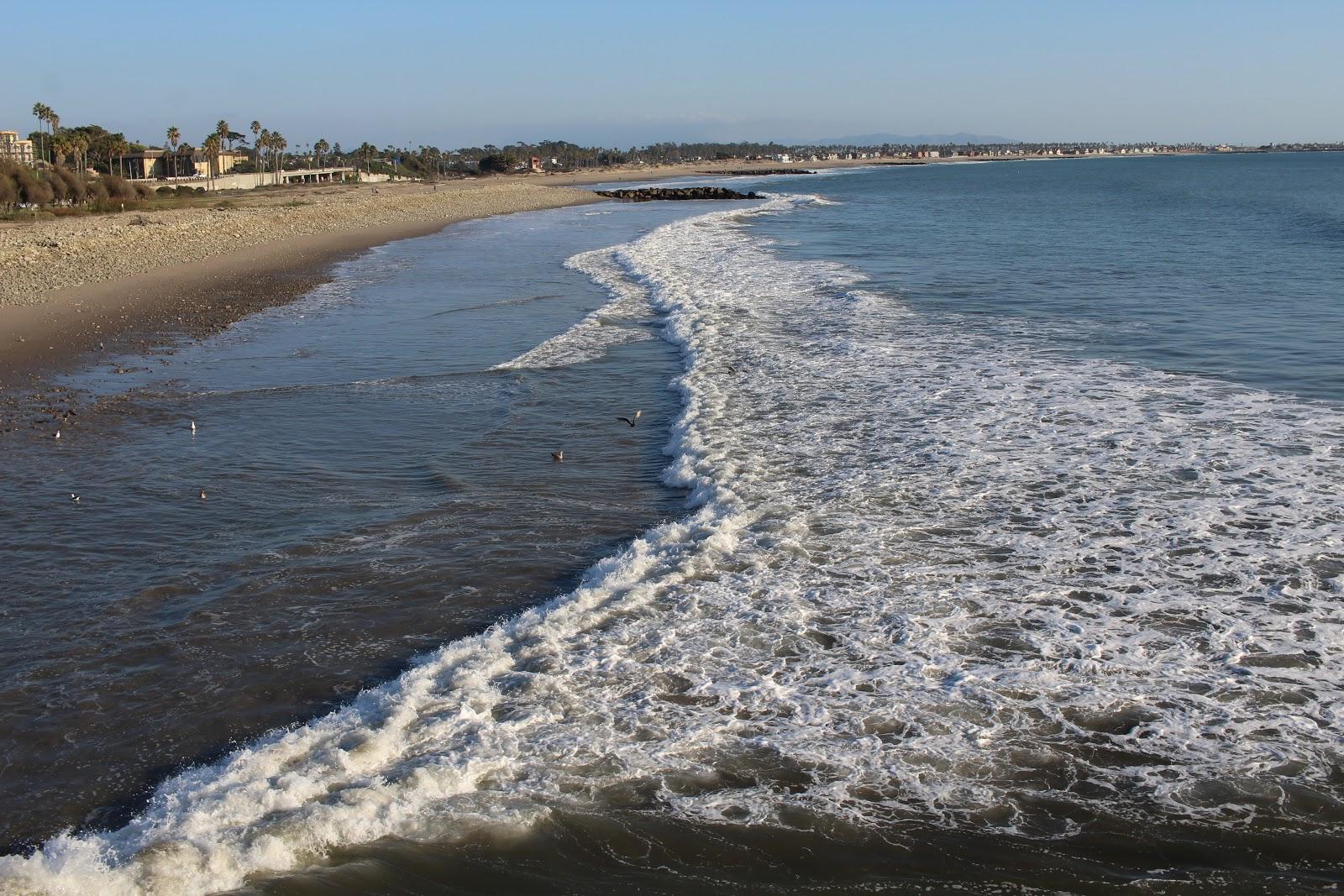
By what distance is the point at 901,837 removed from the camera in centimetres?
464

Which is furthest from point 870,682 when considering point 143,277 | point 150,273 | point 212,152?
point 212,152

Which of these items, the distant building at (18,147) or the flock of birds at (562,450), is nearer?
the flock of birds at (562,450)

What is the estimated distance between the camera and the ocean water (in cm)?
454

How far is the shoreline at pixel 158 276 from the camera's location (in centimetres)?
1602

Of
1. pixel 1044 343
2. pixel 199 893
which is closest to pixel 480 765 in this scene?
pixel 199 893

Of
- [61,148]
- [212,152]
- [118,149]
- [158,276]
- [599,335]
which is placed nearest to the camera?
[599,335]

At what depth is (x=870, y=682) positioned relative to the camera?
5.97 m

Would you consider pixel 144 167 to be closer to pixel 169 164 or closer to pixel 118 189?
pixel 169 164

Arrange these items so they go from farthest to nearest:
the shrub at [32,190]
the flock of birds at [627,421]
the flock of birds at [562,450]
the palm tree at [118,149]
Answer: the palm tree at [118,149], the shrub at [32,190], the flock of birds at [627,421], the flock of birds at [562,450]

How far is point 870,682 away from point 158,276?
2361 centimetres

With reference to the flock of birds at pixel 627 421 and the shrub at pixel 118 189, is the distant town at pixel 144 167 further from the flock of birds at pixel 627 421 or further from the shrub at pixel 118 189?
the flock of birds at pixel 627 421

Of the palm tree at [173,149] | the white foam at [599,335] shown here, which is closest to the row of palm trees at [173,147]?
the palm tree at [173,149]

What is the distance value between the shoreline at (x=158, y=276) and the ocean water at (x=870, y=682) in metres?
4.44

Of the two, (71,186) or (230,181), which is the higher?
(230,181)
